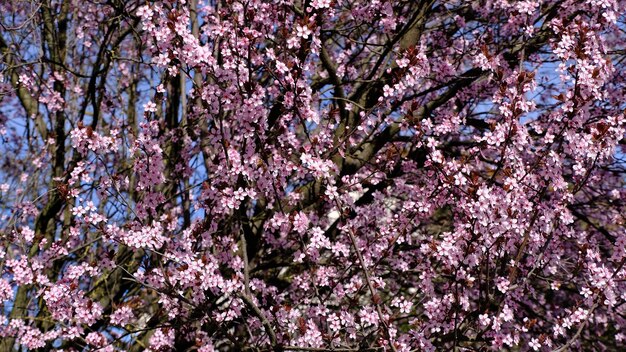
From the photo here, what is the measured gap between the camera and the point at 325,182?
452 cm

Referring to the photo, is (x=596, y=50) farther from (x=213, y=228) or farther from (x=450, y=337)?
(x=213, y=228)

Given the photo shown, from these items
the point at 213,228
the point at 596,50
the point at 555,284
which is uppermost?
the point at 596,50

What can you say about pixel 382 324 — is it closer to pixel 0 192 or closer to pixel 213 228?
pixel 213 228

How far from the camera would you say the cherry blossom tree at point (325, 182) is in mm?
4309

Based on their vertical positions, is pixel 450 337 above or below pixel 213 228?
below

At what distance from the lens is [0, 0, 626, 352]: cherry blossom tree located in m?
4.31

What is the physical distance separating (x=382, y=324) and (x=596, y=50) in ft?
8.61

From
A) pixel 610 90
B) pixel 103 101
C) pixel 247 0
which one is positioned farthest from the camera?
pixel 103 101

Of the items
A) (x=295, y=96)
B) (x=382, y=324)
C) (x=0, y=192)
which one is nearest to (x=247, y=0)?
(x=295, y=96)

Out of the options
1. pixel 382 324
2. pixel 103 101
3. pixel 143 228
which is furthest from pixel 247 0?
pixel 103 101

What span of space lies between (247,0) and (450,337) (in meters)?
2.87

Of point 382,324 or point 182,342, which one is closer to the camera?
point 382,324

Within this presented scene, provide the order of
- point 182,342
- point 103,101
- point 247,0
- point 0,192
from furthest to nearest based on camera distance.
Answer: point 0,192, point 103,101, point 182,342, point 247,0

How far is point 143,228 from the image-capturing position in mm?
4312
